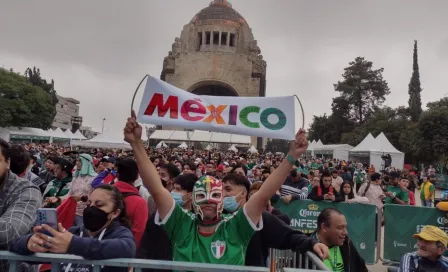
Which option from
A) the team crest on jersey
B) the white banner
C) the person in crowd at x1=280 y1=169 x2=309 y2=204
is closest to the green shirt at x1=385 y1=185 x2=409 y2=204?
the person in crowd at x1=280 y1=169 x2=309 y2=204

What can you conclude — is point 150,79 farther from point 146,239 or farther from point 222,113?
point 146,239

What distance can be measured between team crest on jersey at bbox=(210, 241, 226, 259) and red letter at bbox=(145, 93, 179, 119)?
172cm

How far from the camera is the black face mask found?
2.43 m

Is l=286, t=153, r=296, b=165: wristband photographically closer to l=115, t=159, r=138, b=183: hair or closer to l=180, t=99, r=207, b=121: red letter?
l=180, t=99, r=207, b=121: red letter

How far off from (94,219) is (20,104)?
43846mm

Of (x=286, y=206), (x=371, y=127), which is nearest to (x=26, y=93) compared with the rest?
(x=371, y=127)

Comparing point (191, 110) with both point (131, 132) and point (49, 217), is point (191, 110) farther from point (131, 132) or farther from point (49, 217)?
point (49, 217)

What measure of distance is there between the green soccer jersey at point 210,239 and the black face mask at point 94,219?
1.21 feet

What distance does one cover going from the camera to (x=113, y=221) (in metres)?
2.53

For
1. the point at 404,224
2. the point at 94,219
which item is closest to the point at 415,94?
the point at 404,224

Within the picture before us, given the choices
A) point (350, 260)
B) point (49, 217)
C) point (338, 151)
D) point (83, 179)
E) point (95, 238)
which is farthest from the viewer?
point (338, 151)

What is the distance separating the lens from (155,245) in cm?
310

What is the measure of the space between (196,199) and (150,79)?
162cm

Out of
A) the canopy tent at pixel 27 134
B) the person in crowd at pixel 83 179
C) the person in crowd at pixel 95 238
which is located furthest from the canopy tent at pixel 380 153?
the canopy tent at pixel 27 134
